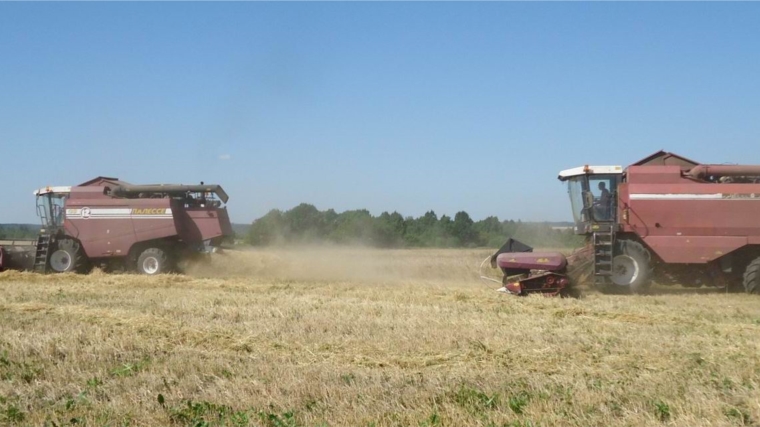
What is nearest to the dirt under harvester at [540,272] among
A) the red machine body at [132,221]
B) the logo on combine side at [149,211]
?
the red machine body at [132,221]

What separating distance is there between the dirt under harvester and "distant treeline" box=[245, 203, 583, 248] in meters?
5.11

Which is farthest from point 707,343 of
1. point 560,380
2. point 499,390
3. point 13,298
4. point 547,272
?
point 13,298

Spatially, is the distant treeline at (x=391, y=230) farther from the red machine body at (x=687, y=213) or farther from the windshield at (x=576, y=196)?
the red machine body at (x=687, y=213)

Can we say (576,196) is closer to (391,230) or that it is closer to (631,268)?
(631,268)

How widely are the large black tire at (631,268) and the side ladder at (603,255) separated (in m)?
0.16

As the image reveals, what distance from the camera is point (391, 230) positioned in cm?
3534

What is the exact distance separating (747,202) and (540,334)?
823 cm

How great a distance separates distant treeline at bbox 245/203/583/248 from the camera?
24875 millimetres

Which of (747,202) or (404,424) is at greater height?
(747,202)

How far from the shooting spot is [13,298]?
12.3 m

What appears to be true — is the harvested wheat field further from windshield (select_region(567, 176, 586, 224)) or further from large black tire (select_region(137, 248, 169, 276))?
large black tire (select_region(137, 248, 169, 276))

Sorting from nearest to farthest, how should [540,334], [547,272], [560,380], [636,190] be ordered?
1. [560,380]
2. [540,334]
3. [547,272]
4. [636,190]

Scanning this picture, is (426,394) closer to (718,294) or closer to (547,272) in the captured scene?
(547,272)

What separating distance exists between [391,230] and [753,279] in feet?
72.3
